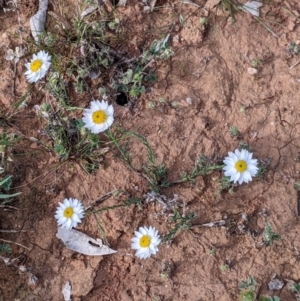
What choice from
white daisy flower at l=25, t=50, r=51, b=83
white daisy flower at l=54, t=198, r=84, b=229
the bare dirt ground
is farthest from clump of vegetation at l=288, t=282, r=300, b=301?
white daisy flower at l=25, t=50, r=51, b=83

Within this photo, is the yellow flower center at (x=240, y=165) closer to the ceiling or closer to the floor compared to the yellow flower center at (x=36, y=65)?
closer to the floor

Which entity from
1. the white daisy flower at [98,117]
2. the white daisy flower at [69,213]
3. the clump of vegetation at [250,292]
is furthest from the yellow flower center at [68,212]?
the clump of vegetation at [250,292]

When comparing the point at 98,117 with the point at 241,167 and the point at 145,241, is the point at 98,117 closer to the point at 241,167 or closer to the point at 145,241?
the point at 145,241

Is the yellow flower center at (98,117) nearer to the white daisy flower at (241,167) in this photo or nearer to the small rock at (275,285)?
the white daisy flower at (241,167)

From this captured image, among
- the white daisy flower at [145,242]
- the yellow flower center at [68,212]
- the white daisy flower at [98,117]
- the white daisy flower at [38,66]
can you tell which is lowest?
the white daisy flower at [145,242]

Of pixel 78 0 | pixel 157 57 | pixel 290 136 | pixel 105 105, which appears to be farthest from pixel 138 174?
pixel 78 0

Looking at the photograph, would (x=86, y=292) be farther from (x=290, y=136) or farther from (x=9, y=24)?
(x=9, y=24)

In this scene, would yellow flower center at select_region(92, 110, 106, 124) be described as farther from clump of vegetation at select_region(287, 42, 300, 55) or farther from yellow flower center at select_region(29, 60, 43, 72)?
clump of vegetation at select_region(287, 42, 300, 55)
